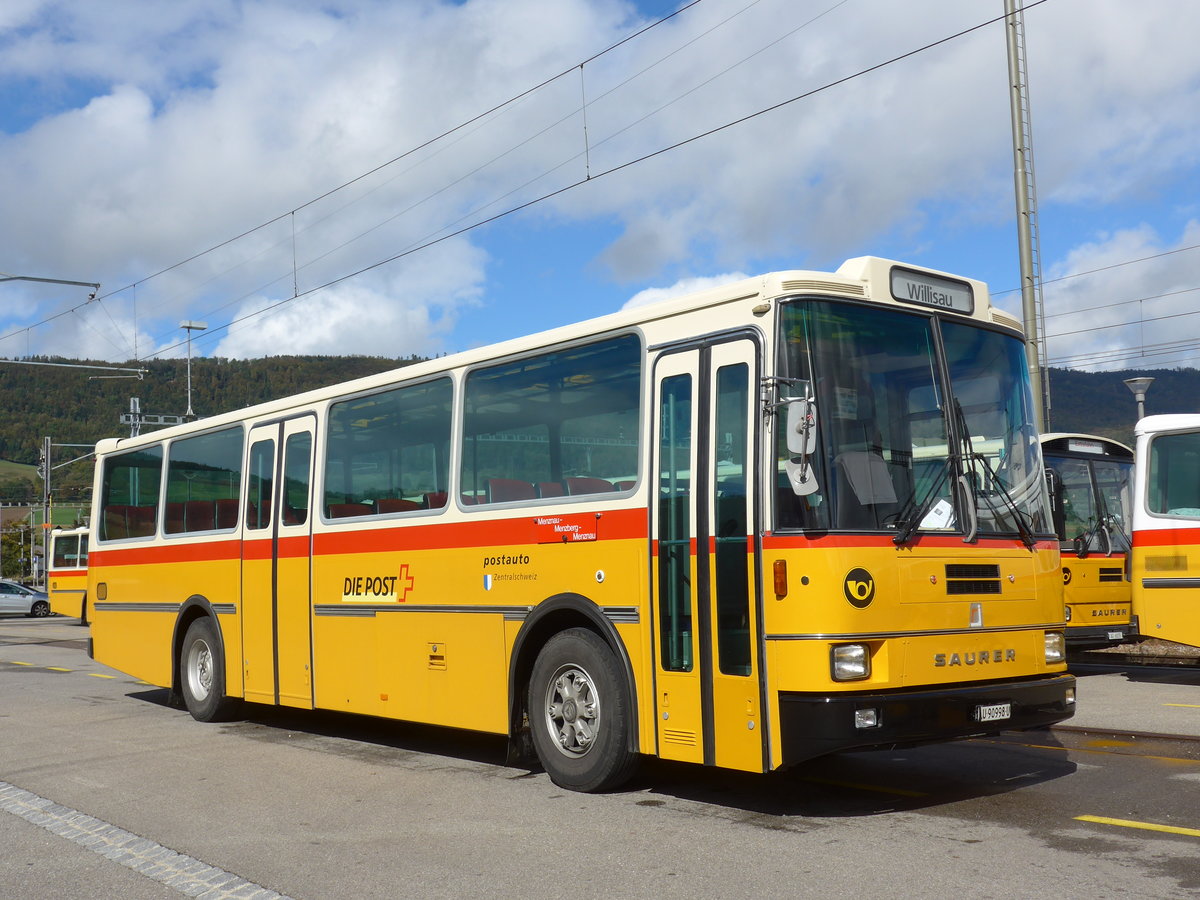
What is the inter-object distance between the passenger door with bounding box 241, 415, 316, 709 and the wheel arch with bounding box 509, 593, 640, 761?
3123 millimetres

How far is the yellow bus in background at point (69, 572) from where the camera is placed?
38.3m

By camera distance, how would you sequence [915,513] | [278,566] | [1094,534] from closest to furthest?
1. [915,513]
2. [278,566]
3. [1094,534]

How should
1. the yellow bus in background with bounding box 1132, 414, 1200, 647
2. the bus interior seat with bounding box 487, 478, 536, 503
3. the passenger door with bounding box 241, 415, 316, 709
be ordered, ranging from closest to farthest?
the bus interior seat with bounding box 487, 478, 536, 503, the passenger door with bounding box 241, 415, 316, 709, the yellow bus in background with bounding box 1132, 414, 1200, 647

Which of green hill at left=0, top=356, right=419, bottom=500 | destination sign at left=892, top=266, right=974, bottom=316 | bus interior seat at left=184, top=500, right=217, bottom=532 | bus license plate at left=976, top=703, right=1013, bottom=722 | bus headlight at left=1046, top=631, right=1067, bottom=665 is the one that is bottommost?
bus license plate at left=976, top=703, right=1013, bottom=722

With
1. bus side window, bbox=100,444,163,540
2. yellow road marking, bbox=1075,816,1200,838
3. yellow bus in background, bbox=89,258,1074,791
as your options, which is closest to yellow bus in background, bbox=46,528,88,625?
bus side window, bbox=100,444,163,540

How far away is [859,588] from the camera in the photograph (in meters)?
6.57

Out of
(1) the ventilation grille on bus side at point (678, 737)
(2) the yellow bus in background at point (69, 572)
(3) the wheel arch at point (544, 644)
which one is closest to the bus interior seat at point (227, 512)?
(3) the wheel arch at point (544, 644)

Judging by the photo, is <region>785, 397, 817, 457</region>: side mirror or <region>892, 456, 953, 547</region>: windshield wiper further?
<region>892, 456, 953, 547</region>: windshield wiper

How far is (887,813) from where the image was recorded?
23.2ft

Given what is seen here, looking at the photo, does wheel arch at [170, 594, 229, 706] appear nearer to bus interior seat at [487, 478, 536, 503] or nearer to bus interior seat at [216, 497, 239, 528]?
bus interior seat at [216, 497, 239, 528]

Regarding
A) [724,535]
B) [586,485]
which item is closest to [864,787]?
[724,535]

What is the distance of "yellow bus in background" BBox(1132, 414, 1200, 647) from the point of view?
13078 millimetres

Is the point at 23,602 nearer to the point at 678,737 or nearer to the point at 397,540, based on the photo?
the point at 397,540

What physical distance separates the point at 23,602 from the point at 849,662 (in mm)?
46590
